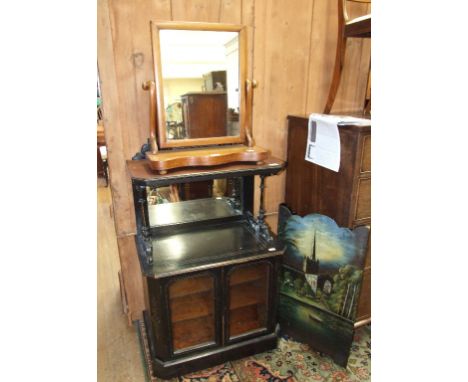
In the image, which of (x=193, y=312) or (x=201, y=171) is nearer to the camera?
(x=201, y=171)

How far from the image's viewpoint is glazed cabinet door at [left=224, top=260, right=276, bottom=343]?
145 centimetres

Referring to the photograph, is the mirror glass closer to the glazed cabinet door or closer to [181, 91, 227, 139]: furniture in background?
[181, 91, 227, 139]: furniture in background

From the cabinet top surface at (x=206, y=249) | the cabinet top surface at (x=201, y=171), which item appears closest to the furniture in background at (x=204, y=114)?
the cabinet top surface at (x=201, y=171)

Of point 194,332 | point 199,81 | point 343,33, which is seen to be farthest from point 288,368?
point 343,33

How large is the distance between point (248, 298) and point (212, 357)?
→ 326 millimetres

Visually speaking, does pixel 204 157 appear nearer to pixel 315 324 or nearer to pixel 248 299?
pixel 248 299

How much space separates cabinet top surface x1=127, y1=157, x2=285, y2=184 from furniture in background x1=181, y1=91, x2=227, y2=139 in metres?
0.20

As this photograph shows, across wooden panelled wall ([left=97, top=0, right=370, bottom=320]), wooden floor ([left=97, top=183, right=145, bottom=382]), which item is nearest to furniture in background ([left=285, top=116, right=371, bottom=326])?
wooden panelled wall ([left=97, top=0, right=370, bottom=320])

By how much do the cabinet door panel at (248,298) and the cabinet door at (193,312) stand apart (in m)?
0.08

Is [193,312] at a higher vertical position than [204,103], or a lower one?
lower

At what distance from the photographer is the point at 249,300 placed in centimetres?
154
